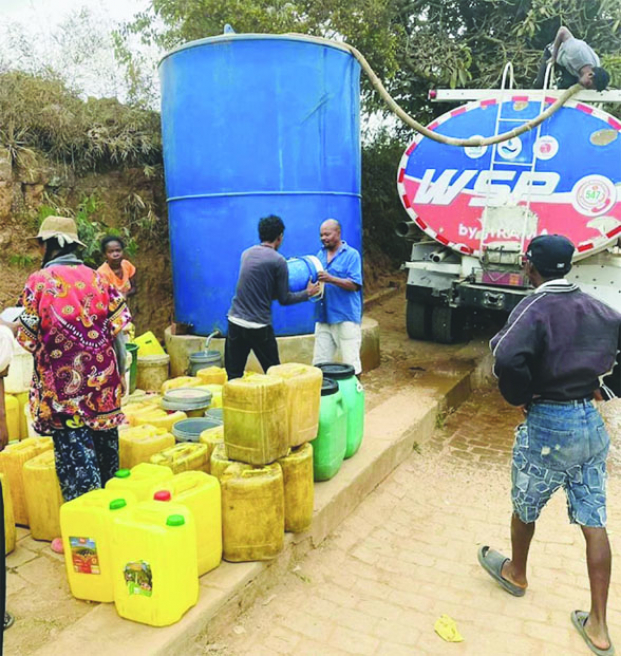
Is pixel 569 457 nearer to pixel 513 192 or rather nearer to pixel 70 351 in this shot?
pixel 70 351

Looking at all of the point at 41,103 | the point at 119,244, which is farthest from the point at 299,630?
the point at 41,103

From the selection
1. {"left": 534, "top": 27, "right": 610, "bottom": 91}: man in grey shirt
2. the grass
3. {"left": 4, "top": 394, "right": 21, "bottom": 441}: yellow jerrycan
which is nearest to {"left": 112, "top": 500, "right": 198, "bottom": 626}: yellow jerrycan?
{"left": 4, "top": 394, "right": 21, "bottom": 441}: yellow jerrycan

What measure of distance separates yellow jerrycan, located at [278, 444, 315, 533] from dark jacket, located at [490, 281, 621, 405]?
113 centimetres

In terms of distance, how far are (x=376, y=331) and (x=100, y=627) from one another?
4.77 meters

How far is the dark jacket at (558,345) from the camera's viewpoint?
241 cm

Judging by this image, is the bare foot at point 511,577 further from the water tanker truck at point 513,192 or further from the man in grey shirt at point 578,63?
the man in grey shirt at point 578,63

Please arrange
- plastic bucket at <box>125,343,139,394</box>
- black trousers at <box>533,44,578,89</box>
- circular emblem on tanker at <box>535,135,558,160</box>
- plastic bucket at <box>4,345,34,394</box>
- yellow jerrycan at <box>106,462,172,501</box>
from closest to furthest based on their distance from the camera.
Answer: yellow jerrycan at <box>106,462,172,501</box>
plastic bucket at <box>4,345,34,394</box>
plastic bucket at <box>125,343,139,394</box>
circular emblem on tanker at <box>535,135,558,160</box>
black trousers at <box>533,44,578,89</box>

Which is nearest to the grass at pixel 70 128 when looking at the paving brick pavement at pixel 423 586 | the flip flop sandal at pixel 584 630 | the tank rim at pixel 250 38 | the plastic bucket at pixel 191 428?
the tank rim at pixel 250 38

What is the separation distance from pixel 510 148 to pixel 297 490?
4.24m

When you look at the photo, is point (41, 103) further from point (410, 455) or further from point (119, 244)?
point (410, 455)

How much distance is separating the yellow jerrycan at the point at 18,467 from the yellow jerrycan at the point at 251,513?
115cm

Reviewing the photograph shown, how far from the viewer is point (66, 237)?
277 cm

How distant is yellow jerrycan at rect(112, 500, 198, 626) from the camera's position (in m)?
2.23

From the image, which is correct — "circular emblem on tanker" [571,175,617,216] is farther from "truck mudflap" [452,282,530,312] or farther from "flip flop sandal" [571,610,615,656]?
"flip flop sandal" [571,610,615,656]
